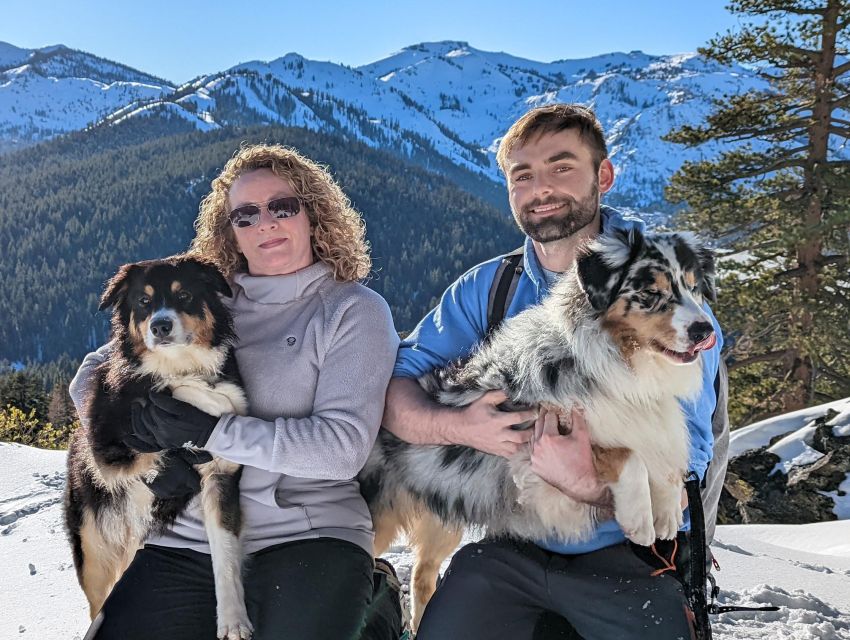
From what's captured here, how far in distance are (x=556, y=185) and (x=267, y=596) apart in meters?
2.43

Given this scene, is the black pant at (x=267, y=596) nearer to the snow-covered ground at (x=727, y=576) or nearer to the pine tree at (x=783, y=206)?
the snow-covered ground at (x=727, y=576)

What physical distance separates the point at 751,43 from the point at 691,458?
51.4 feet

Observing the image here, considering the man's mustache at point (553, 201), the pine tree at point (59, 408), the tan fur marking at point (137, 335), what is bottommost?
the pine tree at point (59, 408)

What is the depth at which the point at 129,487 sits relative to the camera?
313cm

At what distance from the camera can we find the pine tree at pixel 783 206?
15086 millimetres

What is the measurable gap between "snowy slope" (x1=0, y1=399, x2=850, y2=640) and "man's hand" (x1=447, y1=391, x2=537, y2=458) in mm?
1709

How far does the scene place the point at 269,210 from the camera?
3336mm

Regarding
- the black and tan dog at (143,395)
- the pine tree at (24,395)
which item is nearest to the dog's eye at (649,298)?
the black and tan dog at (143,395)

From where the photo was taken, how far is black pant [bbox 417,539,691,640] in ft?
8.64

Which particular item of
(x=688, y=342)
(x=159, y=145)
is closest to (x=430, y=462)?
(x=688, y=342)

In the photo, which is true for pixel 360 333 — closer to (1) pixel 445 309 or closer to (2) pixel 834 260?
(1) pixel 445 309

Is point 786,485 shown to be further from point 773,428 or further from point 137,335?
point 137,335

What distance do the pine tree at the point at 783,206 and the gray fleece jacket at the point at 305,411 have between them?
14.2 m

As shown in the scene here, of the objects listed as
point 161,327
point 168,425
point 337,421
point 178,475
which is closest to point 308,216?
point 161,327
